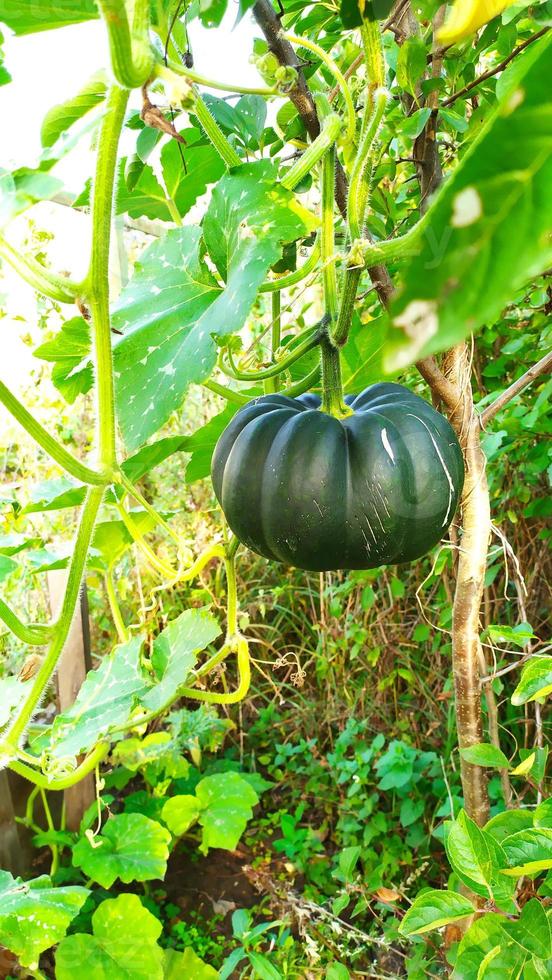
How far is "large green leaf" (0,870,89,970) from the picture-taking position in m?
0.98

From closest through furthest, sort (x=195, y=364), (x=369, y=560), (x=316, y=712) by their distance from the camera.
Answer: (x=195, y=364), (x=369, y=560), (x=316, y=712)

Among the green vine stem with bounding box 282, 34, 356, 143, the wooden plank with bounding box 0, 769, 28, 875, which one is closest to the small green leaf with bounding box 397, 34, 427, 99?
the green vine stem with bounding box 282, 34, 356, 143

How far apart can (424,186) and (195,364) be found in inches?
13.9

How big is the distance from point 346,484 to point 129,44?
1.17 feet

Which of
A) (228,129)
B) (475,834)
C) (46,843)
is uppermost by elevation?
(228,129)

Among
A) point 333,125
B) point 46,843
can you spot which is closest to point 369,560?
point 333,125

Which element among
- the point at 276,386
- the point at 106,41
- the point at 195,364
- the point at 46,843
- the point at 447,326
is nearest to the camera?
the point at 447,326

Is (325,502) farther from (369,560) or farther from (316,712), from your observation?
(316,712)

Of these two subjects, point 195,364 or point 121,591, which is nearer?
point 195,364

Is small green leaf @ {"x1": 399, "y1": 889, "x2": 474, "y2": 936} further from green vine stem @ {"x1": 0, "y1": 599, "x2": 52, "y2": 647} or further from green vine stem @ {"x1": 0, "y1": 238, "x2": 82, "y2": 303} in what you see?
green vine stem @ {"x1": 0, "y1": 238, "x2": 82, "y2": 303}

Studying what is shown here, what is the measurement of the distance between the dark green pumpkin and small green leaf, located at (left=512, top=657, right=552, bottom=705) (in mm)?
137

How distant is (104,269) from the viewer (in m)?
0.41

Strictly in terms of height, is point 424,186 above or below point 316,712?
above

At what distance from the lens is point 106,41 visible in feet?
0.95
